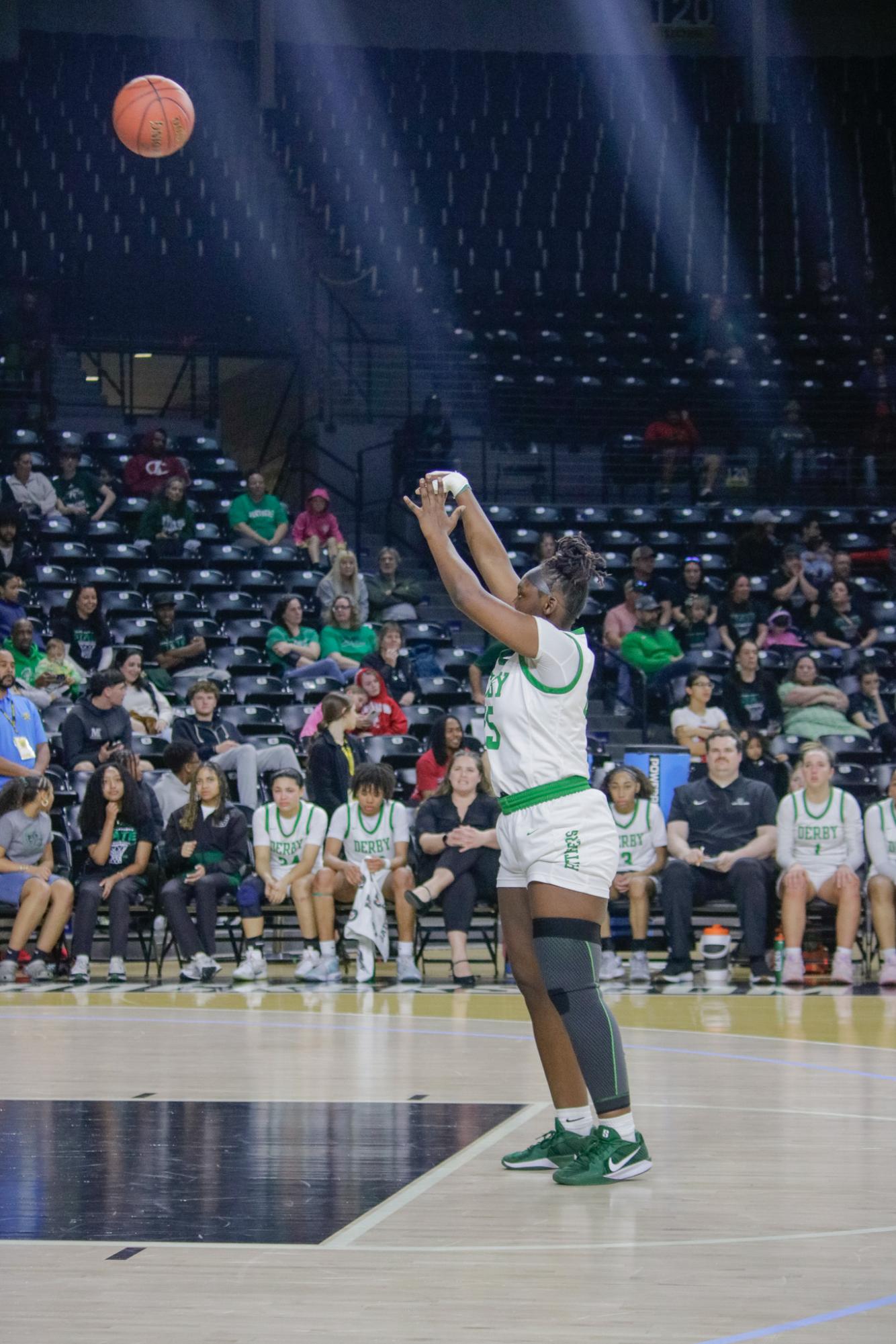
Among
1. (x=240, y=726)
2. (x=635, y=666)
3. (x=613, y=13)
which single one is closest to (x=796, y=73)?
(x=613, y=13)

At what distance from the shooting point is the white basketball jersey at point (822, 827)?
10391mm

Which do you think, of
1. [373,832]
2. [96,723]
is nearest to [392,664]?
[96,723]

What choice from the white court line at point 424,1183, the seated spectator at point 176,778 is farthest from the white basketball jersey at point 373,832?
the white court line at point 424,1183

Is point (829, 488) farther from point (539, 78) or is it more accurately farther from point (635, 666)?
point (539, 78)

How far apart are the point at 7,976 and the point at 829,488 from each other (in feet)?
36.2

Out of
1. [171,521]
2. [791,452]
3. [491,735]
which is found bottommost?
[491,735]

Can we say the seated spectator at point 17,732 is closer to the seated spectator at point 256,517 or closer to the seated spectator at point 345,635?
the seated spectator at point 345,635

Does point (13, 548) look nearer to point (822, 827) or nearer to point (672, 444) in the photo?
point (822, 827)

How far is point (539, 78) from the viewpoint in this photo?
2367cm

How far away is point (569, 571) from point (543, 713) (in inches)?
15.6

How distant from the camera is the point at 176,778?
11297 millimetres

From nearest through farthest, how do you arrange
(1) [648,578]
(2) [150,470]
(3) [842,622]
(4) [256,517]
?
1. (3) [842,622]
2. (1) [648,578]
3. (4) [256,517]
4. (2) [150,470]

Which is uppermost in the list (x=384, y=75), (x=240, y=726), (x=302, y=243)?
(x=384, y=75)

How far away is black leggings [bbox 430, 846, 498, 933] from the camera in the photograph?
1041 centimetres
